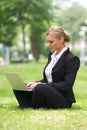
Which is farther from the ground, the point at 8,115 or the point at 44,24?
the point at 8,115

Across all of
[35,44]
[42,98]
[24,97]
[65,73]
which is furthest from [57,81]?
[35,44]

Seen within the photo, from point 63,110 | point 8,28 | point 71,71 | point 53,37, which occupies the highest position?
point 53,37

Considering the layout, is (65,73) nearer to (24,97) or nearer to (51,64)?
(51,64)

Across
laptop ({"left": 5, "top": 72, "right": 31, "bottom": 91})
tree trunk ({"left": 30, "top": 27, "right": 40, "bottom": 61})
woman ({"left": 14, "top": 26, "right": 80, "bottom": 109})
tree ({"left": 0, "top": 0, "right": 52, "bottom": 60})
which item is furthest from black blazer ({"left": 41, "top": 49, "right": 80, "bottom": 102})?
tree trunk ({"left": 30, "top": 27, "right": 40, "bottom": 61})

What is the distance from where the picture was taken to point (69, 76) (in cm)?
831

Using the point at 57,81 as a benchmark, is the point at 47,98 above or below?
below

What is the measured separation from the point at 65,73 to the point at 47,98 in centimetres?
49

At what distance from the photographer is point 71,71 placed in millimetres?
8336

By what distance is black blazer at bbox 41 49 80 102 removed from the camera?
27.3 ft

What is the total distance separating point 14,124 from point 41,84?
4.72 ft

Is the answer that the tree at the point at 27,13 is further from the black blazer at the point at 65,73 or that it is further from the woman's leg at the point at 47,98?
the woman's leg at the point at 47,98

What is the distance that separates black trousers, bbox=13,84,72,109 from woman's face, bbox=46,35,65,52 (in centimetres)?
67

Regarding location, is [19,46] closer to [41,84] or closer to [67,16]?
[67,16]

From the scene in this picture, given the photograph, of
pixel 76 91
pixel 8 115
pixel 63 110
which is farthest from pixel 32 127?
pixel 76 91
